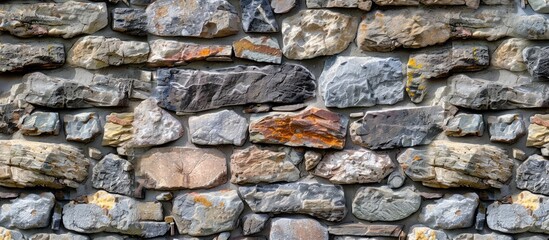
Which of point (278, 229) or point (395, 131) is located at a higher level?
point (395, 131)

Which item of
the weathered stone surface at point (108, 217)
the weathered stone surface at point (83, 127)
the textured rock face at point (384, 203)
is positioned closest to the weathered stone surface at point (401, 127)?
the textured rock face at point (384, 203)

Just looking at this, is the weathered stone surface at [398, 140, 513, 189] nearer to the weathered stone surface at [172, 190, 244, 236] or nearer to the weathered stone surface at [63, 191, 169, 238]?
the weathered stone surface at [172, 190, 244, 236]

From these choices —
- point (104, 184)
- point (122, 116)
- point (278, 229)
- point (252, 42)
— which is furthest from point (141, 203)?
point (252, 42)

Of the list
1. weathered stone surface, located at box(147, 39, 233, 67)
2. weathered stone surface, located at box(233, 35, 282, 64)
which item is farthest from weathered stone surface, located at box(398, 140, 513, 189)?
weathered stone surface, located at box(147, 39, 233, 67)

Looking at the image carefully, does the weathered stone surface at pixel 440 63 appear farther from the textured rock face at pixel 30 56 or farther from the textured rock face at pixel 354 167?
the textured rock face at pixel 30 56

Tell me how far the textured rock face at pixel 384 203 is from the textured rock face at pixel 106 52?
0.84 metres

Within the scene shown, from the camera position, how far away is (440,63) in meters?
2.15

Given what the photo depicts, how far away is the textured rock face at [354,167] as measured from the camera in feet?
7.15

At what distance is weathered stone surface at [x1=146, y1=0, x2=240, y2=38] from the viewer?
220cm

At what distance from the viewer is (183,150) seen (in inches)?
88.3

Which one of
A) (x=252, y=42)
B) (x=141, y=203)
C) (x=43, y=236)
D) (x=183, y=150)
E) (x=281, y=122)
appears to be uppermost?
(x=252, y=42)

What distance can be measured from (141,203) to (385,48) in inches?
37.2

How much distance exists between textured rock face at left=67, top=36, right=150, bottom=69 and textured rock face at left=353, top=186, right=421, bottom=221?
33.2 inches

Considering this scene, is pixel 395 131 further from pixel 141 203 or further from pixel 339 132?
pixel 141 203
